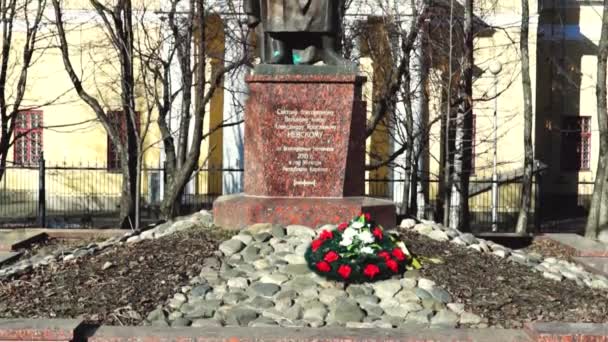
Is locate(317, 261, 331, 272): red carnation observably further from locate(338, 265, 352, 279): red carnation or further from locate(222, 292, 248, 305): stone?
locate(222, 292, 248, 305): stone

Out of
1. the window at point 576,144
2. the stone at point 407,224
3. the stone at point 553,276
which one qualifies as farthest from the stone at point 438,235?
the window at point 576,144

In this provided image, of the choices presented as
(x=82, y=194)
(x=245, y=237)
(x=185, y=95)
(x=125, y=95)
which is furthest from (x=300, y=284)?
(x=82, y=194)

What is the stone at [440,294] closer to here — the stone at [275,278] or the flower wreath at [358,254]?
the flower wreath at [358,254]

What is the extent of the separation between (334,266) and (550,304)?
6.01ft

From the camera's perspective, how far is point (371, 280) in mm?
7691

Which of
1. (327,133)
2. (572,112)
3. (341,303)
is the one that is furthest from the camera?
→ (572,112)

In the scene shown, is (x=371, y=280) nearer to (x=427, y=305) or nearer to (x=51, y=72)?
(x=427, y=305)

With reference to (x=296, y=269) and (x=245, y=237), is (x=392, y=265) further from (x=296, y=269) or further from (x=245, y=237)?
(x=245, y=237)

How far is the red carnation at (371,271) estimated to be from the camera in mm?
7629

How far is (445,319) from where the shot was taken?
693cm

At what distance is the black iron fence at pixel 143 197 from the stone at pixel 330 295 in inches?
546

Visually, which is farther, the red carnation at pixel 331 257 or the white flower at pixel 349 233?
the white flower at pixel 349 233

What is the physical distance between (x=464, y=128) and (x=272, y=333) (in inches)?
483

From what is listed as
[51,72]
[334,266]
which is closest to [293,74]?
[334,266]
